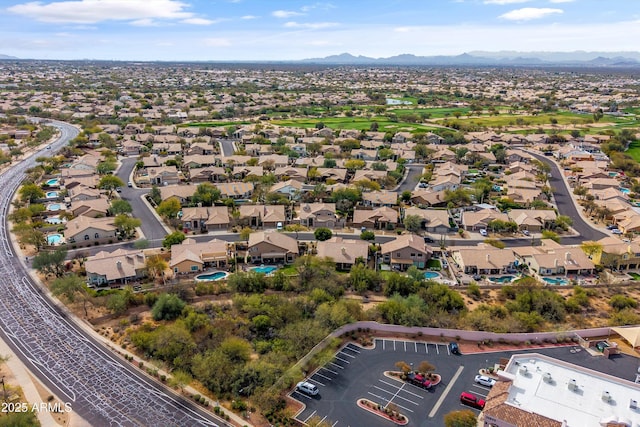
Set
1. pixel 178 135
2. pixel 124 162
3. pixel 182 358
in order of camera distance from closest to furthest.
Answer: pixel 182 358 < pixel 124 162 < pixel 178 135

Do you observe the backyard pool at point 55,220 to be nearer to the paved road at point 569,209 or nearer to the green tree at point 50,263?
the green tree at point 50,263

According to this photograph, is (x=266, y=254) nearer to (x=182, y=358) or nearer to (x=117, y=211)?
(x=182, y=358)

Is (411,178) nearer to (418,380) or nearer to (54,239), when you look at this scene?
(418,380)

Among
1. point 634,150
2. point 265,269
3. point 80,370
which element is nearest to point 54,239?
point 265,269

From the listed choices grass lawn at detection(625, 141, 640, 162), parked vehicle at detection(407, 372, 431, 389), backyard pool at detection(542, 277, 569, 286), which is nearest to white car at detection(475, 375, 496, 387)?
parked vehicle at detection(407, 372, 431, 389)

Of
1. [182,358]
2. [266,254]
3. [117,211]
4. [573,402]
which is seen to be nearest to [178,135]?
[117,211]
